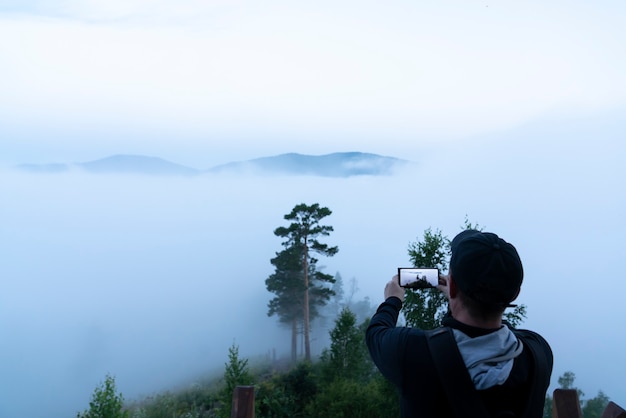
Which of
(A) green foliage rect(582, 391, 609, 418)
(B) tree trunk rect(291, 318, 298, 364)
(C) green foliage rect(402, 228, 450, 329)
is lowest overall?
(A) green foliage rect(582, 391, 609, 418)

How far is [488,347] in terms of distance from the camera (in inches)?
74.8

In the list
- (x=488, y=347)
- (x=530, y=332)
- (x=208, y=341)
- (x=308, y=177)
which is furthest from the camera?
(x=308, y=177)

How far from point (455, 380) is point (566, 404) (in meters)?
1.18

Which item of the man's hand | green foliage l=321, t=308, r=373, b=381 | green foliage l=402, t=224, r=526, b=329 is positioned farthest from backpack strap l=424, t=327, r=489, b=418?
green foliage l=321, t=308, r=373, b=381

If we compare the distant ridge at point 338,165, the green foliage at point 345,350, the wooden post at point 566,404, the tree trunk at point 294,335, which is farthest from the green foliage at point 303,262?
the distant ridge at point 338,165

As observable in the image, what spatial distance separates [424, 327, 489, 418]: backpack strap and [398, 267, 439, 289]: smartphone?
0.51 meters

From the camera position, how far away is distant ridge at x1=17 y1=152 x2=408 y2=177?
113562 millimetres

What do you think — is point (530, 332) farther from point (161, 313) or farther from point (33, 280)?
point (33, 280)

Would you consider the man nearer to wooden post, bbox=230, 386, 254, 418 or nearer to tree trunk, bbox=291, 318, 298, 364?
wooden post, bbox=230, 386, 254, 418

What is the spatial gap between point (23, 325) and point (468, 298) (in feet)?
374

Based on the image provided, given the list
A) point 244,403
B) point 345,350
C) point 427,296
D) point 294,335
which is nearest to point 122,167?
point 294,335

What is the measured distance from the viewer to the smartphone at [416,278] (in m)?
2.40

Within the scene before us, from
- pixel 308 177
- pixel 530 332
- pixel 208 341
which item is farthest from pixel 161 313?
pixel 530 332

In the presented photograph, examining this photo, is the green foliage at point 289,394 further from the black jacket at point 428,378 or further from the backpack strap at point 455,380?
the backpack strap at point 455,380
